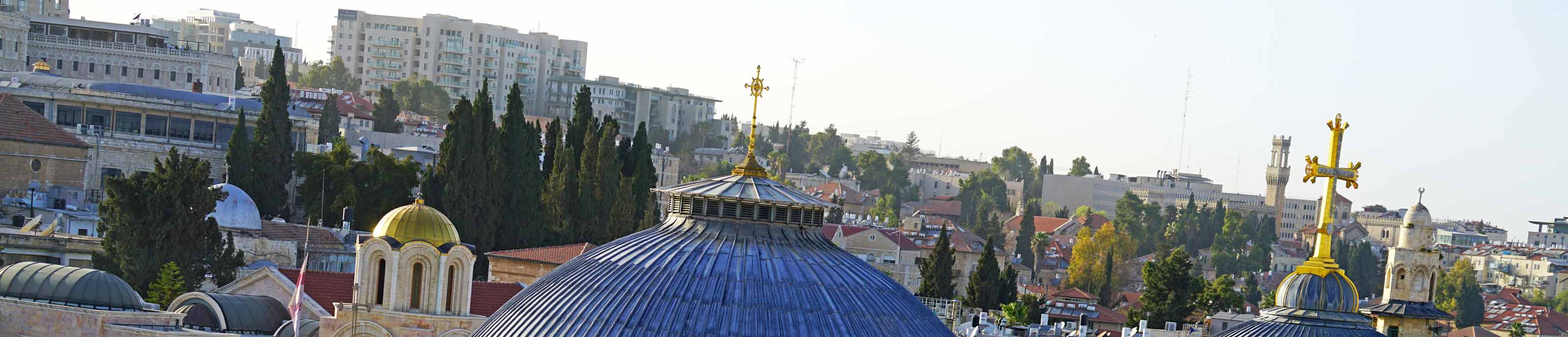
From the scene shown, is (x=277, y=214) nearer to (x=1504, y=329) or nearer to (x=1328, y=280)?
(x=1328, y=280)

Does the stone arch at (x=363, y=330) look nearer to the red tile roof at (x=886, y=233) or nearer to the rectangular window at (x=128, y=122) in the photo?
the rectangular window at (x=128, y=122)

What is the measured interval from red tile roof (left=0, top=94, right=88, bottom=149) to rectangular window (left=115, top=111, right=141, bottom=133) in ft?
22.1

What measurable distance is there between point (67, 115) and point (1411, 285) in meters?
48.8

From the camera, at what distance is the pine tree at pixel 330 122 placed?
319 ft

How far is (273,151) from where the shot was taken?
206ft

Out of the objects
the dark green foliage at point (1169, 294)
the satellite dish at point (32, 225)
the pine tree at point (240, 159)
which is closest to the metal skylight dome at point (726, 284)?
the satellite dish at point (32, 225)

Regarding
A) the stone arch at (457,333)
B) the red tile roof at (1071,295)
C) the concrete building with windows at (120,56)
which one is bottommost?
the red tile roof at (1071,295)

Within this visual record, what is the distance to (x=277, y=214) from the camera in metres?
62.3

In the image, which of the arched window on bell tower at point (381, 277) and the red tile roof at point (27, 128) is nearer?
the arched window on bell tower at point (381, 277)

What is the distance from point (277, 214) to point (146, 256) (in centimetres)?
1819

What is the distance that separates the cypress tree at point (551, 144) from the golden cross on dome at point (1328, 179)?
34.4 m

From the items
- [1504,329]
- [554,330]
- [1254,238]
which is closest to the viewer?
[554,330]

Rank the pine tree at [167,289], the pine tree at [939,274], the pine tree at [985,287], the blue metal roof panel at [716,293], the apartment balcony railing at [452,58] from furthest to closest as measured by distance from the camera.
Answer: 1. the apartment balcony railing at [452,58]
2. the pine tree at [985,287]
3. the pine tree at [939,274]
4. the pine tree at [167,289]
5. the blue metal roof panel at [716,293]

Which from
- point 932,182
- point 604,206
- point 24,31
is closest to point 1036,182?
point 932,182
